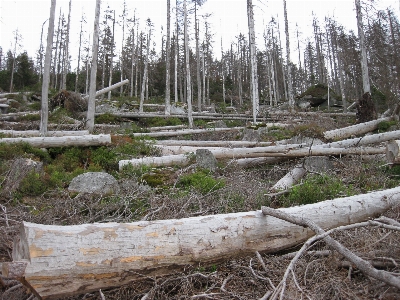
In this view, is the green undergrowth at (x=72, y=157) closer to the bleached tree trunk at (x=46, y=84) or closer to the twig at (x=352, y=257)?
the bleached tree trunk at (x=46, y=84)

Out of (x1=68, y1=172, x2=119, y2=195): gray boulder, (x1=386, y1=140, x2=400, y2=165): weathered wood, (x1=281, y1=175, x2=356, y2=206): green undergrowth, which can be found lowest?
(x1=281, y1=175, x2=356, y2=206): green undergrowth

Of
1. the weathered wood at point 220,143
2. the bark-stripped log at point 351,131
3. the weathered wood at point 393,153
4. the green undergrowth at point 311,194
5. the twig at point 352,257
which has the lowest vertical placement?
the twig at point 352,257

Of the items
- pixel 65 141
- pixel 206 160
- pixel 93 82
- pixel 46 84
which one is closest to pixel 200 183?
pixel 206 160

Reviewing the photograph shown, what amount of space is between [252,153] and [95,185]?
4.39 meters

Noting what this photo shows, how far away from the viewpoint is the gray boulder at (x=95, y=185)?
6.68 metres

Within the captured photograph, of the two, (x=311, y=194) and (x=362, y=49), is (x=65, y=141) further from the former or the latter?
(x=362, y=49)

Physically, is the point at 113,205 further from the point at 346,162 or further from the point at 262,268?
the point at 346,162

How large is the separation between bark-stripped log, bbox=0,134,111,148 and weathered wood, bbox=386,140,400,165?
8030 mm

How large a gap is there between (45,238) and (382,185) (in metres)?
6.38

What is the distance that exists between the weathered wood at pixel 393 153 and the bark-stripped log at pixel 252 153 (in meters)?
0.90

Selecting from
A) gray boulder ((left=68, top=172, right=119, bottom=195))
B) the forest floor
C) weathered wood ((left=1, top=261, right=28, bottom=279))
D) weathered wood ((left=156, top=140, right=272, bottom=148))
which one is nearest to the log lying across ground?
weathered wood ((left=1, top=261, right=28, bottom=279))

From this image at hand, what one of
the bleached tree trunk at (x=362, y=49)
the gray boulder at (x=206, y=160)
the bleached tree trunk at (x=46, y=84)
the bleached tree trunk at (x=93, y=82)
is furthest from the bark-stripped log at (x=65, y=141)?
the bleached tree trunk at (x=362, y=49)

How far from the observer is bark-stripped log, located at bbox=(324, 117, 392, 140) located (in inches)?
443

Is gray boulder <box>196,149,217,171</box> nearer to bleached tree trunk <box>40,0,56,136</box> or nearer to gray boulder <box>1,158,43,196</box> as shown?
gray boulder <box>1,158,43,196</box>
